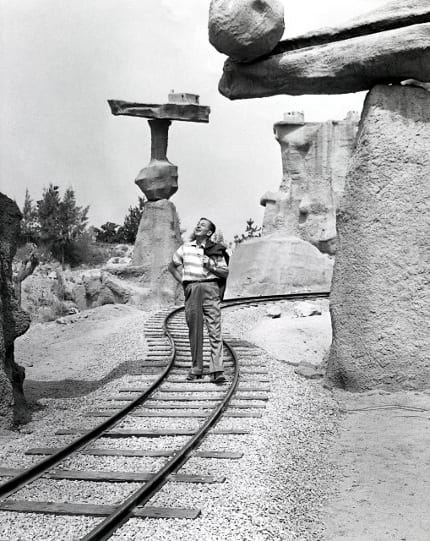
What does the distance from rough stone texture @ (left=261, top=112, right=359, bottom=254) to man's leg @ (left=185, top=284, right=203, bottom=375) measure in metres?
20.6

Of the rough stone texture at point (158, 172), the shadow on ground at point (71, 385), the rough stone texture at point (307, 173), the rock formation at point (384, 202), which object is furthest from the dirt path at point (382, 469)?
the rough stone texture at point (307, 173)

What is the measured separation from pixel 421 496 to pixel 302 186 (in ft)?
83.0

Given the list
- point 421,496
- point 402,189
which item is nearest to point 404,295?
point 402,189

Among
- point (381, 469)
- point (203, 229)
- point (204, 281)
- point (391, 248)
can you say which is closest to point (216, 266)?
point (204, 281)

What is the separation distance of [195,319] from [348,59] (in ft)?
10.7

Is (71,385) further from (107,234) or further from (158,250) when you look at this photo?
(107,234)

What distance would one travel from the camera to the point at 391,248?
7926 mm

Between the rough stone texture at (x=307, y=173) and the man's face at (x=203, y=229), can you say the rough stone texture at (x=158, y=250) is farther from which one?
the man's face at (x=203, y=229)

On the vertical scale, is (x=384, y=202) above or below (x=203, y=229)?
above

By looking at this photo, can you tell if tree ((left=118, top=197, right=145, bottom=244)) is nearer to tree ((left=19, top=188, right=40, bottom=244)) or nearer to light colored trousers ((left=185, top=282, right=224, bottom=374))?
tree ((left=19, top=188, right=40, bottom=244))

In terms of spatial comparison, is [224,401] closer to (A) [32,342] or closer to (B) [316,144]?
(A) [32,342]

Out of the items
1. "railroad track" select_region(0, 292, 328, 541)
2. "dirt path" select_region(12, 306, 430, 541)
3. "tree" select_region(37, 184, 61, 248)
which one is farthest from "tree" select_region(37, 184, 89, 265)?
"railroad track" select_region(0, 292, 328, 541)

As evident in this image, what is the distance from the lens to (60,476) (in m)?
5.14

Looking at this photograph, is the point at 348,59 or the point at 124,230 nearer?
the point at 348,59
